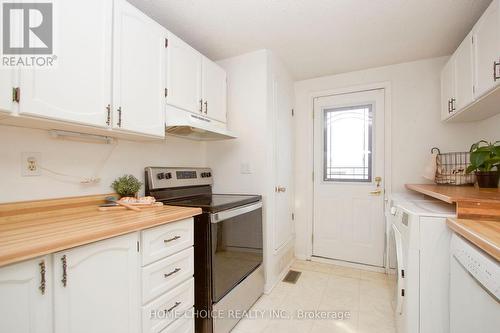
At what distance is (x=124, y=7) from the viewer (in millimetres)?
1376

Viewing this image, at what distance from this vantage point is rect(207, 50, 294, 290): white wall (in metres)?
2.22

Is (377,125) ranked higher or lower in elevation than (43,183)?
higher

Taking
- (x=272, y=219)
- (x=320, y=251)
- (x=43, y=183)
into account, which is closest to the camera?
(x=43, y=183)

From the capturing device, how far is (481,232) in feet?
3.29

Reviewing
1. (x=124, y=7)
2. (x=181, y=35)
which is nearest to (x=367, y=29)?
(x=181, y=35)

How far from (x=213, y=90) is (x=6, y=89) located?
1428 mm

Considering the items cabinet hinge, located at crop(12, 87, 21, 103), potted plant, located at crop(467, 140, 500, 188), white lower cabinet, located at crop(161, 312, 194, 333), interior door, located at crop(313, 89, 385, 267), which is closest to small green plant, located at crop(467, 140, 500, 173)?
potted plant, located at crop(467, 140, 500, 188)

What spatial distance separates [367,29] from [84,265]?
246cm

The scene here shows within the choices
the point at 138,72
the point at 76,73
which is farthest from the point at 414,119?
the point at 76,73

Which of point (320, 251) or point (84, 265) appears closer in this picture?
point (84, 265)

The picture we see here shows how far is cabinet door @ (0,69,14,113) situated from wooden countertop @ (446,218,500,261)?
1.91 m

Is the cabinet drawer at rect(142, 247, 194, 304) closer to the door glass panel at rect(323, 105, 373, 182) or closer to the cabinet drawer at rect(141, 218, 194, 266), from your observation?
the cabinet drawer at rect(141, 218, 194, 266)

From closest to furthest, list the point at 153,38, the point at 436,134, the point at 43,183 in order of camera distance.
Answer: the point at 43,183 → the point at 153,38 → the point at 436,134

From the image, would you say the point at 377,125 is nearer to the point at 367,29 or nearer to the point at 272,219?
the point at 367,29
